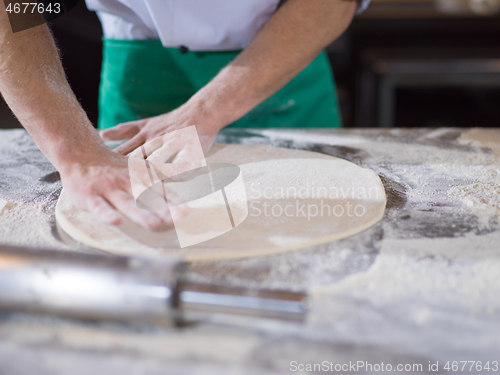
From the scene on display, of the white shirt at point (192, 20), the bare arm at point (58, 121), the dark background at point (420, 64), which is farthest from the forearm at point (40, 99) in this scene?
the dark background at point (420, 64)

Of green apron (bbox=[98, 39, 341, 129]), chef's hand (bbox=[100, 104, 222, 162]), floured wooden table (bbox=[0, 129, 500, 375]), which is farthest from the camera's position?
green apron (bbox=[98, 39, 341, 129])

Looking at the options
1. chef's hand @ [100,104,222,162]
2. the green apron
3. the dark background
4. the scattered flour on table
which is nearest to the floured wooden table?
the scattered flour on table

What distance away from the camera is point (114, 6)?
1093mm

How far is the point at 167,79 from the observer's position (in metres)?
1.18

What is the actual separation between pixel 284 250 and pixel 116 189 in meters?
0.30

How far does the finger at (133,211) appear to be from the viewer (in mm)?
613

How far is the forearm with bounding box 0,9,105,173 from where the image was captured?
78cm

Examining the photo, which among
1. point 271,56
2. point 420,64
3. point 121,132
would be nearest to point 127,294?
point 121,132

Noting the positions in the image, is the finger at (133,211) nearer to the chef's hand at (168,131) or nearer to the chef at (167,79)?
the chef at (167,79)

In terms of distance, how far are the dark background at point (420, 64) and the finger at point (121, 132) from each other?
164 centimetres

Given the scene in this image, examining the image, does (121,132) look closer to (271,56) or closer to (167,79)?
(167,79)

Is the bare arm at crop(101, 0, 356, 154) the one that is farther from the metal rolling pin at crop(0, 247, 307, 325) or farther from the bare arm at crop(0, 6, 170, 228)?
the metal rolling pin at crop(0, 247, 307, 325)

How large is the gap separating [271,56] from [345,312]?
29.4 inches

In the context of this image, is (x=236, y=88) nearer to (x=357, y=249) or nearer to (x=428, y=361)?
(x=357, y=249)
